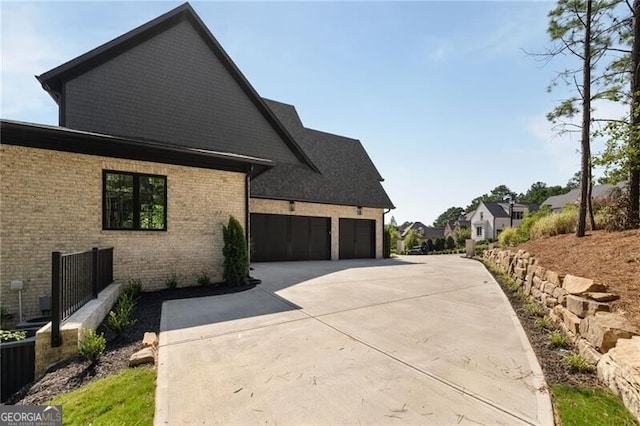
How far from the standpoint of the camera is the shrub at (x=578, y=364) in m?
3.35

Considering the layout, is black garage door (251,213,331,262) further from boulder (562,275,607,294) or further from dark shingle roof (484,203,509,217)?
dark shingle roof (484,203,509,217)

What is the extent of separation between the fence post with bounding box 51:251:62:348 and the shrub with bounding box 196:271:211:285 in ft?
14.2

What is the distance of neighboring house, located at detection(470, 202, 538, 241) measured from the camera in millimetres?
44281

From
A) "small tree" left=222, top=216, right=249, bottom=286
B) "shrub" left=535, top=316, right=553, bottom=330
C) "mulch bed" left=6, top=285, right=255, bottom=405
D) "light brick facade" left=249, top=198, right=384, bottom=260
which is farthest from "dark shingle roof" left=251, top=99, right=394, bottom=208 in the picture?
"shrub" left=535, top=316, right=553, bottom=330

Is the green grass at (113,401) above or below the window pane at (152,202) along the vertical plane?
below

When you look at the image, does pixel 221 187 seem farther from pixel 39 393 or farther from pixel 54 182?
pixel 39 393

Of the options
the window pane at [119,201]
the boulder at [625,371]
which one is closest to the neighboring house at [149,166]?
the window pane at [119,201]

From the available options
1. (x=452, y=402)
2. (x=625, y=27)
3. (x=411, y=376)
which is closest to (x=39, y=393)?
(x=411, y=376)

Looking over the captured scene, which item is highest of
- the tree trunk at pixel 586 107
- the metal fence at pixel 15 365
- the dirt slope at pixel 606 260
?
the tree trunk at pixel 586 107

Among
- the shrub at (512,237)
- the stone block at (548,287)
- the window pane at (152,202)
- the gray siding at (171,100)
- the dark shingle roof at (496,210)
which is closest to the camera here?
the stone block at (548,287)

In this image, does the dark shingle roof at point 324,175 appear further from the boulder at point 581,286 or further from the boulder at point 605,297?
the boulder at point 605,297

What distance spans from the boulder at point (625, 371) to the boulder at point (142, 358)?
5.08 m

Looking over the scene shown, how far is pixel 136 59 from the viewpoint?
32.5 feet

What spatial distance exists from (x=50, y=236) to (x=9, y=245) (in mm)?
652
